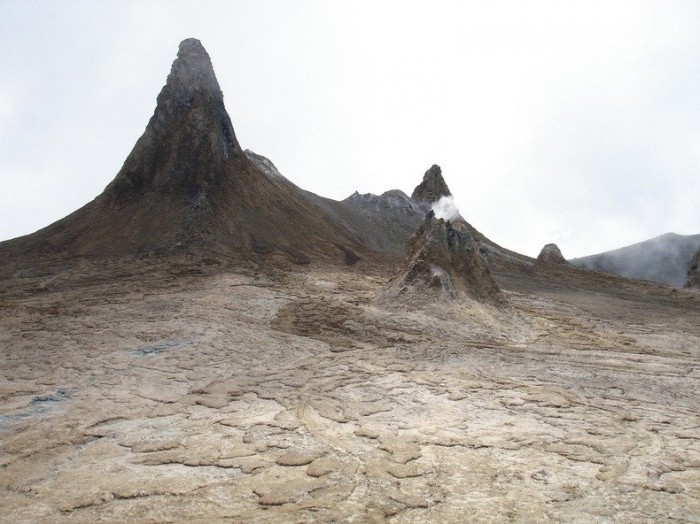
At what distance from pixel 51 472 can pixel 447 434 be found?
3.33 metres

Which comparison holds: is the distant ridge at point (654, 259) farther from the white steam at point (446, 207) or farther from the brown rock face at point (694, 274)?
the brown rock face at point (694, 274)

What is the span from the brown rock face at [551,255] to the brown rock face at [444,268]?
23.3 m

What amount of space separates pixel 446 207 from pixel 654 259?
18348mm

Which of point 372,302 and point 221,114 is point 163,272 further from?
point 221,114

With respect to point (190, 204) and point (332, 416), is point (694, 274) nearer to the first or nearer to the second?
point (190, 204)

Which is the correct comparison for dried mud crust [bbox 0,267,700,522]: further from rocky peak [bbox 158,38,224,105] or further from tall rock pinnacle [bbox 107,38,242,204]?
rocky peak [bbox 158,38,224,105]

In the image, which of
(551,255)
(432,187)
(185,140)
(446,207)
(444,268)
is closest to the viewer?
(444,268)

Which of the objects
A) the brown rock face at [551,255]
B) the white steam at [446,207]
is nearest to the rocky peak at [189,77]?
the white steam at [446,207]

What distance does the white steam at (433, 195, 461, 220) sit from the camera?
37344 millimetres

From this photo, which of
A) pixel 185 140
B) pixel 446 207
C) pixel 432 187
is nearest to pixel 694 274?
pixel 446 207

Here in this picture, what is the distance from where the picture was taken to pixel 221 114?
21547 mm

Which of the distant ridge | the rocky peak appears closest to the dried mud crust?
the rocky peak

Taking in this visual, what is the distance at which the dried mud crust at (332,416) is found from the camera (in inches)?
131

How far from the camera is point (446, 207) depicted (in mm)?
38875
